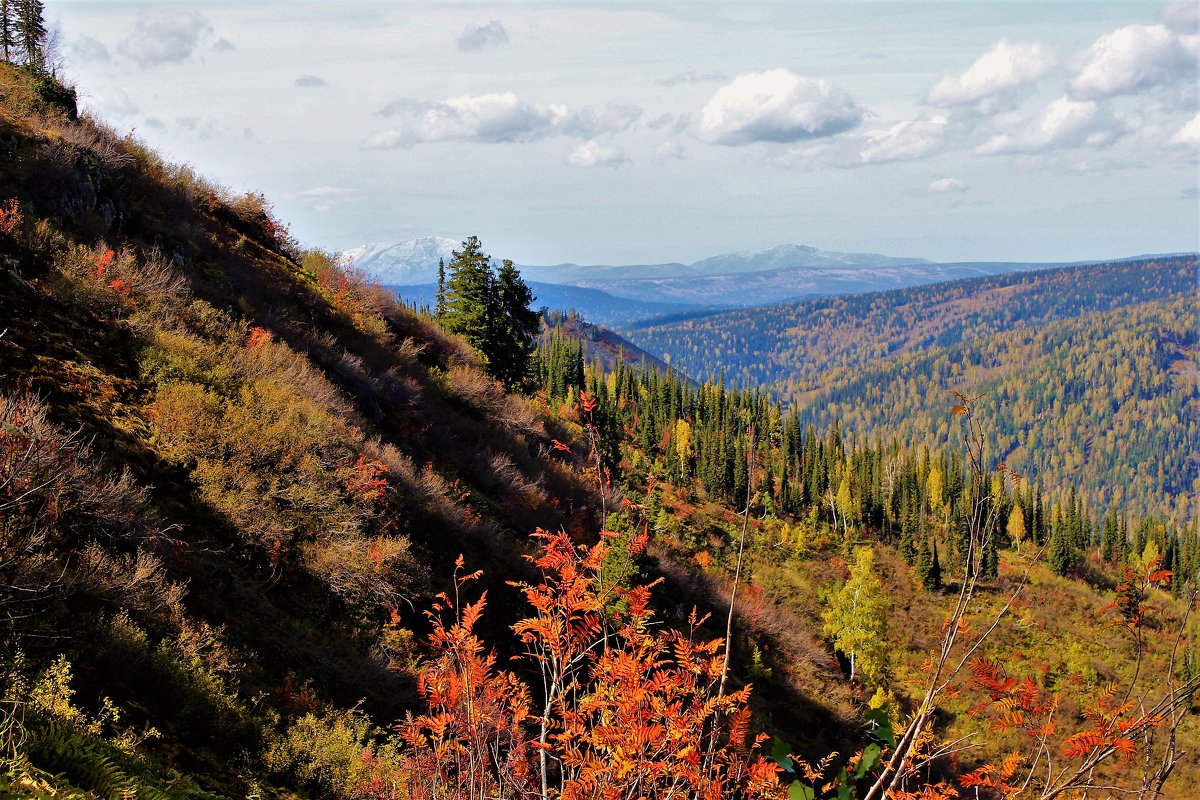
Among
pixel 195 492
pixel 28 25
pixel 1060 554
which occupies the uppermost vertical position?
pixel 28 25

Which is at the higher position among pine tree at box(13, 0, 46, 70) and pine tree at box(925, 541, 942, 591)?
pine tree at box(13, 0, 46, 70)

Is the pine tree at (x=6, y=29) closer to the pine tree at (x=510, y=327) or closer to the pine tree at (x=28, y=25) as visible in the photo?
the pine tree at (x=28, y=25)

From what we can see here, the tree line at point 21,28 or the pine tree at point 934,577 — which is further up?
the tree line at point 21,28

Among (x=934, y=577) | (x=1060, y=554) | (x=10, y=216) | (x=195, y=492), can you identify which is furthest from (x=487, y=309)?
(x=1060, y=554)

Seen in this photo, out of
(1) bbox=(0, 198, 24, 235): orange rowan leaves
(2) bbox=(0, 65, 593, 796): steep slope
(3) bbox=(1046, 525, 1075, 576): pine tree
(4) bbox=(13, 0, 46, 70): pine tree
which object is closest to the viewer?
(2) bbox=(0, 65, 593, 796): steep slope

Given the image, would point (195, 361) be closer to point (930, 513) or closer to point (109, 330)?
point (109, 330)

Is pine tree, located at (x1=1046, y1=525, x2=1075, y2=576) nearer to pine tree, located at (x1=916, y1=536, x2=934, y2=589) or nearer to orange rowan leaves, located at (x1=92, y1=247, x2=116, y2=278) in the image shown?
pine tree, located at (x1=916, y1=536, x2=934, y2=589)

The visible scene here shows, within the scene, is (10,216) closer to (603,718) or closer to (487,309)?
(603,718)

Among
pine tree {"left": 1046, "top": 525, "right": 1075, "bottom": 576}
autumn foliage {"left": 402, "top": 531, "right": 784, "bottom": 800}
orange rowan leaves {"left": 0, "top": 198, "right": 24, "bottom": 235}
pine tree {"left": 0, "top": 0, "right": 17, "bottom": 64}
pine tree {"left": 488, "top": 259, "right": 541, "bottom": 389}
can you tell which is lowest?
pine tree {"left": 1046, "top": 525, "right": 1075, "bottom": 576}

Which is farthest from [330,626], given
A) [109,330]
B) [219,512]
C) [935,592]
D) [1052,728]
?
[935,592]

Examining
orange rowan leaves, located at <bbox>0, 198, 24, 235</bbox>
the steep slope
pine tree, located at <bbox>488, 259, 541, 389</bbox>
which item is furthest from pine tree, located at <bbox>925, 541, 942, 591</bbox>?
orange rowan leaves, located at <bbox>0, 198, 24, 235</bbox>

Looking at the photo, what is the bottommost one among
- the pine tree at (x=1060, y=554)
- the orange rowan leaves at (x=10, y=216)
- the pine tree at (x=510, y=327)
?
the pine tree at (x=1060, y=554)

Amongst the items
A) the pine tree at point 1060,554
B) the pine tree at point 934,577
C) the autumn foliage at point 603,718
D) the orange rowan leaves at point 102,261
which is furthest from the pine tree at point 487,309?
the pine tree at point 1060,554

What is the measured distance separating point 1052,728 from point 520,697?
6.36 metres
